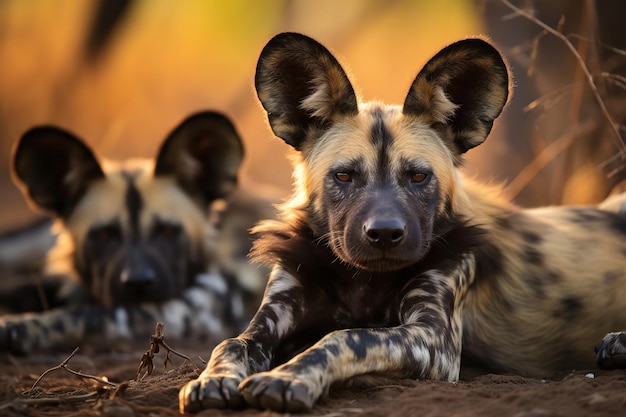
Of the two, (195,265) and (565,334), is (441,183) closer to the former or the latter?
(565,334)

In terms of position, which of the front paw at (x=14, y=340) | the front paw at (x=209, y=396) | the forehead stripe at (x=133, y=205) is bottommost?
the front paw at (x=14, y=340)

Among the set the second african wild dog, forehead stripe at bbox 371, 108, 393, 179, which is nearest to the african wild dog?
the second african wild dog

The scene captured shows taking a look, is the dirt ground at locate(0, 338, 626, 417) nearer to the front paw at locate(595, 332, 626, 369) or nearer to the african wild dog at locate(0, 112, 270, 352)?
the front paw at locate(595, 332, 626, 369)

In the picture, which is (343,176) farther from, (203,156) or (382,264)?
(203,156)

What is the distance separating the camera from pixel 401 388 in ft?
8.46

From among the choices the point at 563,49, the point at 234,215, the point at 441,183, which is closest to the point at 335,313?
the point at 441,183

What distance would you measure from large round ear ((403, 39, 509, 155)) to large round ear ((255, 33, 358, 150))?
0.24 meters

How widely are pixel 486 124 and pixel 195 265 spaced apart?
2.46 m

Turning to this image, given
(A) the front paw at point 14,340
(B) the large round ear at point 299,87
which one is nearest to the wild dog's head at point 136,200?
(A) the front paw at point 14,340

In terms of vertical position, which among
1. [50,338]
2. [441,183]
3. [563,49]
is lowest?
[50,338]

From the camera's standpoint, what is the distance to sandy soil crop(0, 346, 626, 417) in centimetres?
227

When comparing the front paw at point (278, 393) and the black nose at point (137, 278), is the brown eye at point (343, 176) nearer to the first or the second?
the front paw at point (278, 393)

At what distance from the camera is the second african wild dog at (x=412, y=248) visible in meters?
2.89

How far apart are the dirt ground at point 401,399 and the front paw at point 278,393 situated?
3 cm
